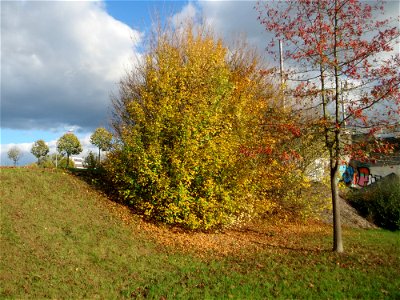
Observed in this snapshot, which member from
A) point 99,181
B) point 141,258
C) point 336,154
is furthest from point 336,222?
point 99,181

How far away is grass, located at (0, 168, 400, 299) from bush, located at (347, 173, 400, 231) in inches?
223

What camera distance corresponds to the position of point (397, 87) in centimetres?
945

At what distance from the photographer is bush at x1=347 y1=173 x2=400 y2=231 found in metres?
18.2

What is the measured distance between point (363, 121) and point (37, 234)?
28.1ft

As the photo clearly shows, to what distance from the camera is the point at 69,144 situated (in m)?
38.0

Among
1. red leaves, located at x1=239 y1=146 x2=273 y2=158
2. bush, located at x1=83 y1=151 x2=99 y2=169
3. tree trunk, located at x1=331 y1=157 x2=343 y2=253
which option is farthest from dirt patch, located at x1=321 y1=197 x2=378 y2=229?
bush, located at x1=83 y1=151 x2=99 y2=169

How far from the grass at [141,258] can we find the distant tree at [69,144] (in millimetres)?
25957

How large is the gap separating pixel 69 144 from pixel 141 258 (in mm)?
31423

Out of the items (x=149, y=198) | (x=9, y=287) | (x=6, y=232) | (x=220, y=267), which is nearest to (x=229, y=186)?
(x=149, y=198)

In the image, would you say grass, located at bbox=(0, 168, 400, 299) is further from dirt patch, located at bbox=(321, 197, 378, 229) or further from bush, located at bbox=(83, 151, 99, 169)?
dirt patch, located at bbox=(321, 197, 378, 229)

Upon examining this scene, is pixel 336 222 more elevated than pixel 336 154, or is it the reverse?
pixel 336 154

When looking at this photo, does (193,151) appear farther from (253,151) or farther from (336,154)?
(336,154)

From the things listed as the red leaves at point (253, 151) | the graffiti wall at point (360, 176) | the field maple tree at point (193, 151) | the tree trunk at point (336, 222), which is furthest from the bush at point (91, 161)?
the graffiti wall at point (360, 176)

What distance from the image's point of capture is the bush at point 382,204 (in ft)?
59.7
